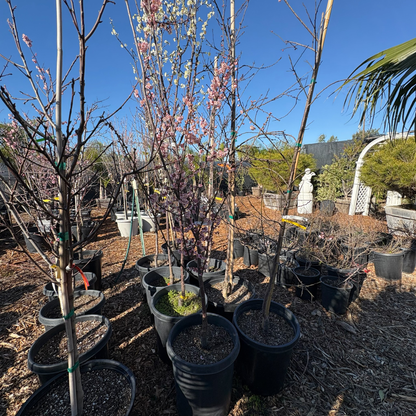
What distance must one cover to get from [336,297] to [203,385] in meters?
1.95

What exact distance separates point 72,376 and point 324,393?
5.90 ft

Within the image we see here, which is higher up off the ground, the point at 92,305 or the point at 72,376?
the point at 72,376

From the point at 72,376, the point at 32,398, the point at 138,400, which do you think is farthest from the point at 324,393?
the point at 32,398

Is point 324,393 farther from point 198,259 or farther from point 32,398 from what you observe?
point 32,398

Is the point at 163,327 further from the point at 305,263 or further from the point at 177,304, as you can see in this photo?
the point at 305,263

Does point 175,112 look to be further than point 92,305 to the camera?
No

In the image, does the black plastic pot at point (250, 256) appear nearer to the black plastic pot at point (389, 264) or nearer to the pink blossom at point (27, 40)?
the black plastic pot at point (389, 264)

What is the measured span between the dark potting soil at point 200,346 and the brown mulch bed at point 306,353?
42 cm

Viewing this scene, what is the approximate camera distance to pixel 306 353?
2.07m

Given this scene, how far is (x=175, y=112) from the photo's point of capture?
1.77 metres

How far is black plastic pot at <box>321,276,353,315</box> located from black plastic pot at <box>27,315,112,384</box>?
2.39 meters

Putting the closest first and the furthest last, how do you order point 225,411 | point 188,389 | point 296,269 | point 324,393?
point 188,389, point 225,411, point 324,393, point 296,269

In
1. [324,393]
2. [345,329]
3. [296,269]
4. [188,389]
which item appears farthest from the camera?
[296,269]

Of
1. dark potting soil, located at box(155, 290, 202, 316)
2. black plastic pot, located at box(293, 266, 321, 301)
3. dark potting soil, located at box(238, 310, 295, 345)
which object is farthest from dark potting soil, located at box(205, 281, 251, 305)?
black plastic pot, located at box(293, 266, 321, 301)
